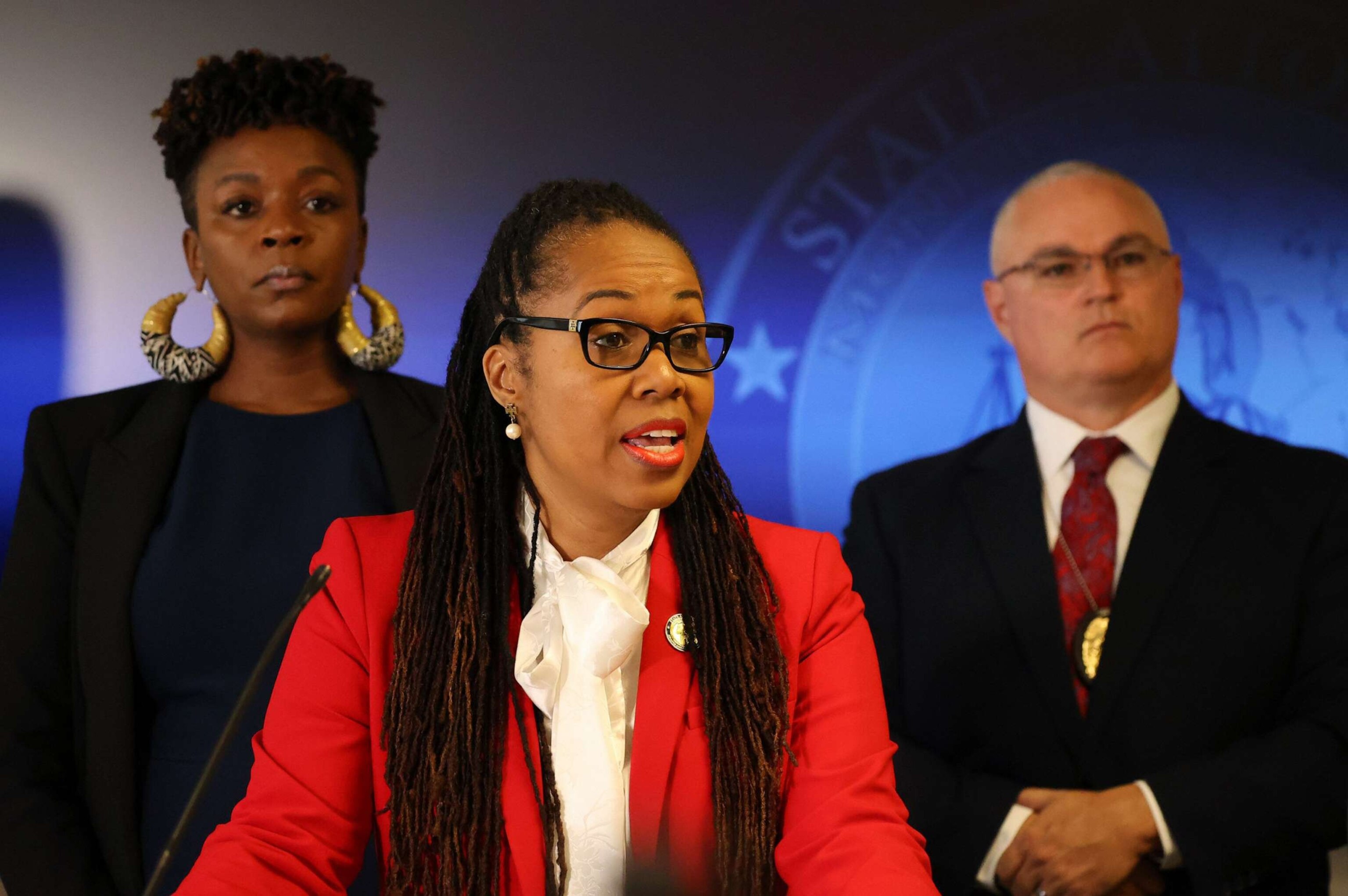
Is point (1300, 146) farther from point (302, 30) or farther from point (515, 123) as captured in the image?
point (302, 30)

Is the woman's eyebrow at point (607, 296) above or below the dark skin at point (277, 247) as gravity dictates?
below

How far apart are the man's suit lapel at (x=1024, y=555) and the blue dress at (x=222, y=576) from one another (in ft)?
4.09

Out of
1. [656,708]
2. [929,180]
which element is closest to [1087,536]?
[929,180]

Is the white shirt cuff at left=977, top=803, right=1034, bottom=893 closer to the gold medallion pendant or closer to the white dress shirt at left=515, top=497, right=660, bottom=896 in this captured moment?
the gold medallion pendant

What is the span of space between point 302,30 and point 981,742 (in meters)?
2.36

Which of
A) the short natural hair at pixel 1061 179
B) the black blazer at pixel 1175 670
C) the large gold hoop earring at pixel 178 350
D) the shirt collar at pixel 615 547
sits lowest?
the black blazer at pixel 1175 670

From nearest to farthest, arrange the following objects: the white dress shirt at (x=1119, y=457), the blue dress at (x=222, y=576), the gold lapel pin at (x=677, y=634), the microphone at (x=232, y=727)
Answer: the microphone at (x=232, y=727)
the gold lapel pin at (x=677, y=634)
the blue dress at (x=222, y=576)
the white dress shirt at (x=1119, y=457)

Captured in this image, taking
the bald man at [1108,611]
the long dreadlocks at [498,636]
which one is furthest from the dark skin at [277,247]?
the bald man at [1108,611]

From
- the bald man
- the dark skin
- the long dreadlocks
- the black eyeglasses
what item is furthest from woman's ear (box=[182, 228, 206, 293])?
the bald man

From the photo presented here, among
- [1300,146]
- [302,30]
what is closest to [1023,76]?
[1300,146]

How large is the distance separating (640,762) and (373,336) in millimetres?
1105

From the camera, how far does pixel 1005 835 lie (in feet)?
8.02

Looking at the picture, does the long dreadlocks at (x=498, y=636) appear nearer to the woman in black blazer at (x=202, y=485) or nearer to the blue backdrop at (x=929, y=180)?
the woman in black blazer at (x=202, y=485)

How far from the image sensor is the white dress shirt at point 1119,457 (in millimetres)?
2672
